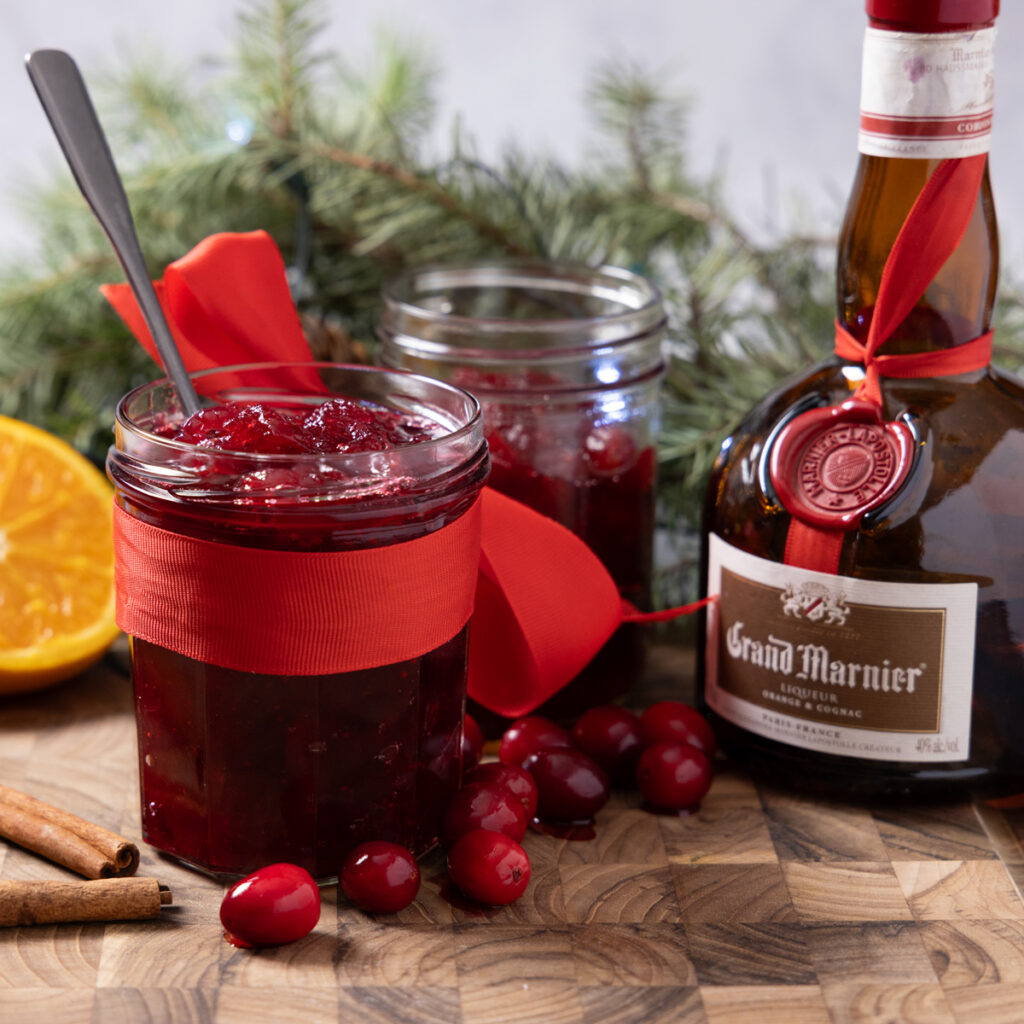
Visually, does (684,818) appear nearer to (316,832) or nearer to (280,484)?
(316,832)

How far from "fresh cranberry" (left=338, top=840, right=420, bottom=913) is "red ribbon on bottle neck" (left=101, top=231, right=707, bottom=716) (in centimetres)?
13

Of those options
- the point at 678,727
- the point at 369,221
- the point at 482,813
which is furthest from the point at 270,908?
the point at 369,221

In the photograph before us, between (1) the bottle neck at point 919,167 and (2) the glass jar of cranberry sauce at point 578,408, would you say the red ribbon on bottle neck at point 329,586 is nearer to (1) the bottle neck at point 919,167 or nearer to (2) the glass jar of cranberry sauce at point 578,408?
(2) the glass jar of cranberry sauce at point 578,408

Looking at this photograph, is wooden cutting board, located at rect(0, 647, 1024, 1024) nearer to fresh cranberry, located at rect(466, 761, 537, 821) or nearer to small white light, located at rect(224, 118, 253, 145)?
fresh cranberry, located at rect(466, 761, 537, 821)

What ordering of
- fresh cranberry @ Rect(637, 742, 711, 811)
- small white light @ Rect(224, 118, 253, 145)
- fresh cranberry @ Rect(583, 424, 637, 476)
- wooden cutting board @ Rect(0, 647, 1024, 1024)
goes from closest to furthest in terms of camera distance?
1. wooden cutting board @ Rect(0, 647, 1024, 1024)
2. fresh cranberry @ Rect(637, 742, 711, 811)
3. fresh cranberry @ Rect(583, 424, 637, 476)
4. small white light @ Rect(224, 118, 253, 145)

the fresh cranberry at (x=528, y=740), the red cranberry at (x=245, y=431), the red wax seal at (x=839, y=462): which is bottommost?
the fresh cranberry at (x=528, y=740)

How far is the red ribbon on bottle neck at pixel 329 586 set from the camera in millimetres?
933

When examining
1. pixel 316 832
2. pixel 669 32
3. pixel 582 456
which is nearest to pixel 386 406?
pixel 582 456

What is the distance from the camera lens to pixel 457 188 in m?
1.54

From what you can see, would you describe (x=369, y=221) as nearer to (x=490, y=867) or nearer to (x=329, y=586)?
(x=329, y=586)

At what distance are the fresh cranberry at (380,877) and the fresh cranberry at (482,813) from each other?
0.06 metres

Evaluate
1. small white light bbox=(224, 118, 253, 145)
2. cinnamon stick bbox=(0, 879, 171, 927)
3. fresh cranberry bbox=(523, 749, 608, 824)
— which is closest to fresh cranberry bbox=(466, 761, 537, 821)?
fresh cranberry bbox=(523, 749, 608, 824)

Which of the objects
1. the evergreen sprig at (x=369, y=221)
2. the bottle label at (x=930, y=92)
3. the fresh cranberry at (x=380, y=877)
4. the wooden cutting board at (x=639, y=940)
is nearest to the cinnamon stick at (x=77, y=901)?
the wooden cutting board at (x=639, y=940)

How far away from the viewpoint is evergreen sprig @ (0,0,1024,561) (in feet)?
4.97
